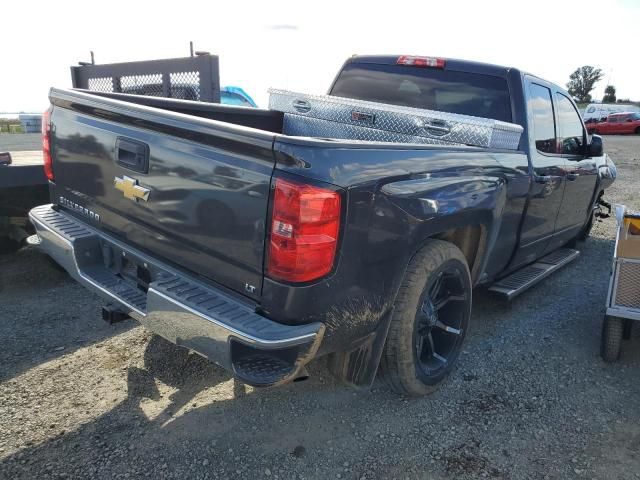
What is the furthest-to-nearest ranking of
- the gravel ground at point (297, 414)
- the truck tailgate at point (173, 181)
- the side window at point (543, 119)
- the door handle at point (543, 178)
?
the side window at point (543, 119) → the door handle at point (543, 178) → the gravel ground at point (297, 414) → the truck tailgate at point (173, 181)

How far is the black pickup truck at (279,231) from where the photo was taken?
198 cm

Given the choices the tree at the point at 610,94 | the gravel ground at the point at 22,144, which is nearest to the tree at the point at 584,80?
the tree at the point at 610,94

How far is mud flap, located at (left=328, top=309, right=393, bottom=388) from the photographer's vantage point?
2.42 metres

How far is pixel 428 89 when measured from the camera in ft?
13.3

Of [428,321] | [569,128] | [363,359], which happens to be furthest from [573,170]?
[363,359]

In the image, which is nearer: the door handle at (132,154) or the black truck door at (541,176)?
the door handle at (132,154)

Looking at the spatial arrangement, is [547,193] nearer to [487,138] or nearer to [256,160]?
[487,138]

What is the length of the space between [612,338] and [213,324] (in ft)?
9.06

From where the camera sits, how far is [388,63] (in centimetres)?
431

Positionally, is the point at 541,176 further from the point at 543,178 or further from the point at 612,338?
the point at 612,338

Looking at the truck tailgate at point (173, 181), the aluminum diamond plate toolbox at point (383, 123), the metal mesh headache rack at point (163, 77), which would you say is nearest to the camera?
the truck tailgate at point (173, 181)

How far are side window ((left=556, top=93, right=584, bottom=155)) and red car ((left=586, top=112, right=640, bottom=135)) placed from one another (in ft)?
92.8

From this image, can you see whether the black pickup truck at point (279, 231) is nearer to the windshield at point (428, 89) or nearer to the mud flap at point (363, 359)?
the mud flap at point (363, 359)

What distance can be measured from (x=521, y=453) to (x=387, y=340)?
0.87 m
